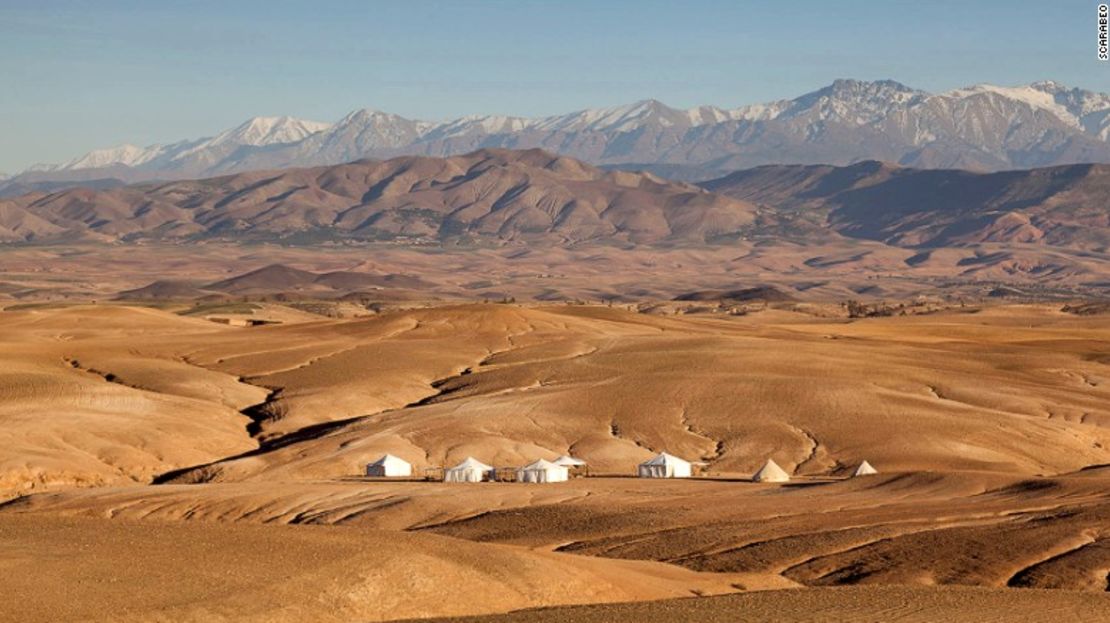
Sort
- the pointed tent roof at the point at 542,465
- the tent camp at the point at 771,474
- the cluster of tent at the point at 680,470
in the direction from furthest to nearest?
the pointed tent roof at the point at 542,465 < the cluster of tent at the point at 680,470 < the tent camp at the point at 771,474

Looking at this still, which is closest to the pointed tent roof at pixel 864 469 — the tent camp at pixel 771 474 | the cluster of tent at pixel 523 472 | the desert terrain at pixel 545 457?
the desert terrain at pixel 545 457

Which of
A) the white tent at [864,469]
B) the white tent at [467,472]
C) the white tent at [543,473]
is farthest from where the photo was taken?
the white tent at [467,472]

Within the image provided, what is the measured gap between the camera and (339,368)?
117062 millimetres

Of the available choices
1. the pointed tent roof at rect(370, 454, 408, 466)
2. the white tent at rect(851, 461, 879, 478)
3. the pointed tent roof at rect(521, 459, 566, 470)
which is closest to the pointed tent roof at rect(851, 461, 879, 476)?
the white tent at rect(851, 461, 879, 478)

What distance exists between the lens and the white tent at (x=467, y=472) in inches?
3275

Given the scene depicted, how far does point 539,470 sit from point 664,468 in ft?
19.0

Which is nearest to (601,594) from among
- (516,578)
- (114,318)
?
(516,578)

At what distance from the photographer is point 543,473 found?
81.9 meters

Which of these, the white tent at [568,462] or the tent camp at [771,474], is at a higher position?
the tent camp at [771,474]

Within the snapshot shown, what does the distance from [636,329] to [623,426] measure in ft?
173

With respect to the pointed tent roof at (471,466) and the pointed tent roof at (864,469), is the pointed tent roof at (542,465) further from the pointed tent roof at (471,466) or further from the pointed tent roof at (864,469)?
the pointed tent roof at (864,469)

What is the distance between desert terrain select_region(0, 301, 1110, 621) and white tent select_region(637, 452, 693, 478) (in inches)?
56.3

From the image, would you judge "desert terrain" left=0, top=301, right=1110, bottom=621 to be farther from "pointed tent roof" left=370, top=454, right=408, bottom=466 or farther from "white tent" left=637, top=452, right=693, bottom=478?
"white tent" left=637, top=452, right=693, bottom=478

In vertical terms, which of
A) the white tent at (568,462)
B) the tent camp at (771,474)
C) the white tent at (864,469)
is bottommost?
the white tent at (568,462)
